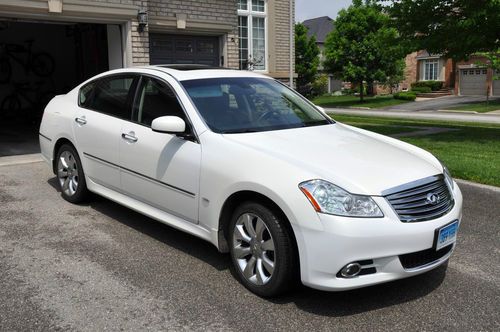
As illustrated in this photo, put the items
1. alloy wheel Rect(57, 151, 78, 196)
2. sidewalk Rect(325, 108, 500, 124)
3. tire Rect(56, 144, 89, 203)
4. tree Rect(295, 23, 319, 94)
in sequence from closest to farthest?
1. tire Rect(56, 144, 89, 203)
2. alloy wheel Rect(57, 151, 78, 196)
3. sidewalk Rect(325, 108, 500, 124)
4. tree Rect(295, 23, 319, 94)

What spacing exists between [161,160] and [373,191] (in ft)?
6.30

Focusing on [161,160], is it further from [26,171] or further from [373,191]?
[26,171]

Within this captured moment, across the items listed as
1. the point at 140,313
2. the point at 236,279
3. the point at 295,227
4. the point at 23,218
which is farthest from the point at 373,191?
the point at 23,218

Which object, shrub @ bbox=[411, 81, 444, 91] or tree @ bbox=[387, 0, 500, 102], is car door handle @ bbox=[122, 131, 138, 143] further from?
shrub @ bbox=[411, 81, 444, 91]

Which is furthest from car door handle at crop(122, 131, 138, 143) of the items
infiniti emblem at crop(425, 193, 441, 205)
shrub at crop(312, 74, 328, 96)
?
shrub at crop(312, 74, 328, 96)

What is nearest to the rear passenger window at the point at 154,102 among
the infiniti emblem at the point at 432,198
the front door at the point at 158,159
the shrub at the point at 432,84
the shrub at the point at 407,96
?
the front door at the point at 158,159

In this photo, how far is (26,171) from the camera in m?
8.26

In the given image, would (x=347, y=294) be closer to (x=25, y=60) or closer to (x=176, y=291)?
(x=176, y=291)

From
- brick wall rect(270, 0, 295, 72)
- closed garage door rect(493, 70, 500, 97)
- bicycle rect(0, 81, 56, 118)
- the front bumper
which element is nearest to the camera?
the front bumper

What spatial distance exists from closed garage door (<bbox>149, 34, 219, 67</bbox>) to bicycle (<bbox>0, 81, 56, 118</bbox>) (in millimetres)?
6555

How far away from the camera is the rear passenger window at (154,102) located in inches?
185

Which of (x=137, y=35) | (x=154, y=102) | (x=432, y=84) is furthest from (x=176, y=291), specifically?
(x=432, y=84)

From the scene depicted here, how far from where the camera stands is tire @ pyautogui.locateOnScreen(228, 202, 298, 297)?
352cm

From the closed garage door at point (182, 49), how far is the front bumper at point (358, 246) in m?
10.4
